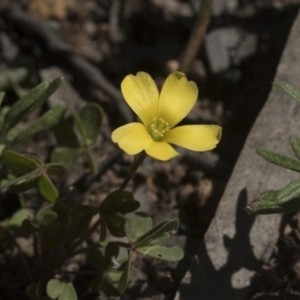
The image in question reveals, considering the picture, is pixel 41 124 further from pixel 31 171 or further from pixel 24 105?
pixel 31 171

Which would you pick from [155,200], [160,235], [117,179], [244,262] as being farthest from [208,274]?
[117,179]

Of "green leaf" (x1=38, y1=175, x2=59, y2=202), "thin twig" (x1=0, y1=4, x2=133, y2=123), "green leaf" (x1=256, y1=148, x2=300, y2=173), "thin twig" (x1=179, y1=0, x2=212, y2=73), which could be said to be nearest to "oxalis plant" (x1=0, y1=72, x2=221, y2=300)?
"green leaf" (x1=38, y1=175, x2=59, y2=202)

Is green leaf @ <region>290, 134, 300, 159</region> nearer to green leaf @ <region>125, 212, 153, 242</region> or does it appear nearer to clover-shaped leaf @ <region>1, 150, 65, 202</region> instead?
green leaf @ <region>125, 212, 153, 242</region>

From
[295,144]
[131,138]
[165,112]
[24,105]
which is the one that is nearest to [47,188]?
[24,105]

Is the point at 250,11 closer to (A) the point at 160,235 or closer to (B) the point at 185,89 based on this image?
(B) the point at 185,89

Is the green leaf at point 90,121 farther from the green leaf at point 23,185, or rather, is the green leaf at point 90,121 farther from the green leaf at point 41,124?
the green leaf at point 23,185

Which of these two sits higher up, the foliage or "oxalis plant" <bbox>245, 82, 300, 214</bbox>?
"oxalis plant" <bbox>245, 82, 300, 214</bbox>
